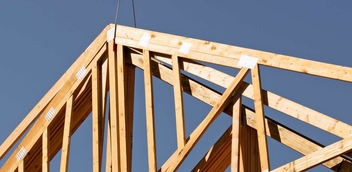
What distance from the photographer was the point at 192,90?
13.2 meters

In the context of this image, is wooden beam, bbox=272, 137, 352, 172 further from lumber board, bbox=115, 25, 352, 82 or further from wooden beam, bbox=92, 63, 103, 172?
wooden beam, bbox=92, 63, 103, 172

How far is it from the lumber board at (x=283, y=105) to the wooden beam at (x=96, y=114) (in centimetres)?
152

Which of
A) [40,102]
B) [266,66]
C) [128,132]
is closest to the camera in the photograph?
[266,66]

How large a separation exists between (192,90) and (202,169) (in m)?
1.07

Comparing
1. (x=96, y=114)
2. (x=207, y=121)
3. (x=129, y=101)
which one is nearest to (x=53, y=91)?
(x=96, y=114)

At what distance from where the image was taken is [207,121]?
1214 cm

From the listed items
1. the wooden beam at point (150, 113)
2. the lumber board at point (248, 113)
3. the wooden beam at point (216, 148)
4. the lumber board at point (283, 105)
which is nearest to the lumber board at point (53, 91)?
the lumber board at point (248, 113)

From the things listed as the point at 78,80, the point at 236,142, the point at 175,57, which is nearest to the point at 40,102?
the point at 78,80

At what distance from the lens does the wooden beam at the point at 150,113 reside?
41.2ft

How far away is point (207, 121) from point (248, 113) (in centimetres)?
78

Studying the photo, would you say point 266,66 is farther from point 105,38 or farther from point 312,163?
point 105,38

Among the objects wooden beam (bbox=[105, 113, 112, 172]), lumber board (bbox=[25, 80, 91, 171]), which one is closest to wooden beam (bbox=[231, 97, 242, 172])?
wooden beam (bbox=[105, 113, 112, 172])

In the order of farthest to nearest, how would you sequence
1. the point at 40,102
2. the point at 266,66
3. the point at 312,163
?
the point at 40,102 < the point at 266,66 < the point at 312,163

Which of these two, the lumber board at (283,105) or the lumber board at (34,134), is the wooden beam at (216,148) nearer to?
the lumber board at (283,105)
